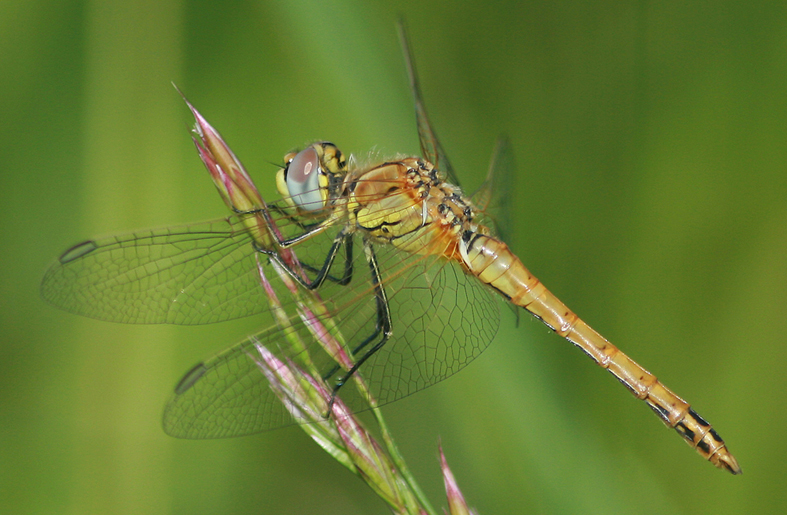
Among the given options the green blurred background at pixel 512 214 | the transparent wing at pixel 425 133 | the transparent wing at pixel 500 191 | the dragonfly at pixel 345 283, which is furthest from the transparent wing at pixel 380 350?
the transparent wing at pixel 425 133

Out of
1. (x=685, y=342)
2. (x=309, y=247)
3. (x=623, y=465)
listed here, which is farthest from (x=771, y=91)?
(x=309, y=247)

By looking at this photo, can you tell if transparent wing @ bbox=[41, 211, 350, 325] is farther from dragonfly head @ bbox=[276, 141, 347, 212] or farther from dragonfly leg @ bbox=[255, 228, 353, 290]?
dragonfly head @ bbox=[276, 141, 347, 212]

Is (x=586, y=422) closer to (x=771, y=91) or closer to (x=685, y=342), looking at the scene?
(x=685, y=342)

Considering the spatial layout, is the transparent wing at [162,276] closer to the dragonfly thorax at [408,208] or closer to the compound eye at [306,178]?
the compound eye at [306,178]

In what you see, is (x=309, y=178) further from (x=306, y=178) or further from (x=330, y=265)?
(x=330, y=265)

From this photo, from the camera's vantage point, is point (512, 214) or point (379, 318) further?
point (512, 214)

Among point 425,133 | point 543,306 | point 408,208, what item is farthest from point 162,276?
point 543,306
